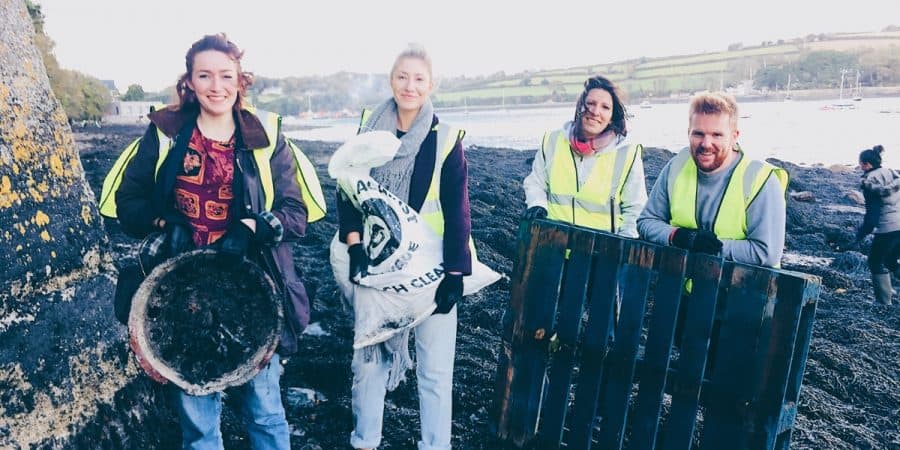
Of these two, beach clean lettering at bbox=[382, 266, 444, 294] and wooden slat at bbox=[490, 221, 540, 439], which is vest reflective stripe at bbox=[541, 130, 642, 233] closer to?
wooden slat at bbox=[490, 221, 540, 439]

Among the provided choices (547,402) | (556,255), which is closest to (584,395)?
(547,402)

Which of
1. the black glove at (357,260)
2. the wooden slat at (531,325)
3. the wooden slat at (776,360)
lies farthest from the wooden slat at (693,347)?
the black glove at (357,260)

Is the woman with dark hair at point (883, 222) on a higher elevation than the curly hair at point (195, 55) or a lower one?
lower

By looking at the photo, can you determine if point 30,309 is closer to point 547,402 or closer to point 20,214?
point 20,214

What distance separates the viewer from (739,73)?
120688mm

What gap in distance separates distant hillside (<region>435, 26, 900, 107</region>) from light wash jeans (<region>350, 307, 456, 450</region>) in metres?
107

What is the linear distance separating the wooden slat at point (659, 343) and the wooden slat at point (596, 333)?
221mm

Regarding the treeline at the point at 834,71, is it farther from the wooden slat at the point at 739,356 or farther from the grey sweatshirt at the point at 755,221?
the wooden slat at the point at 739,356

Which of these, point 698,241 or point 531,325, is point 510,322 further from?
point 698,241

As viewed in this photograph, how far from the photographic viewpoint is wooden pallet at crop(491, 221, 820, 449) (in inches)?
97.3

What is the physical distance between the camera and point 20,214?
100 inches

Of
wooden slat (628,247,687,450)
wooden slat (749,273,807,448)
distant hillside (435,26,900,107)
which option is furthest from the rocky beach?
distant hillside (435,26,900,107)

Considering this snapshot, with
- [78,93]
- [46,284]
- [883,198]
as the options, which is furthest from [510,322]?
[78,93]

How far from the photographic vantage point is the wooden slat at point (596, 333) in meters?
2.97
